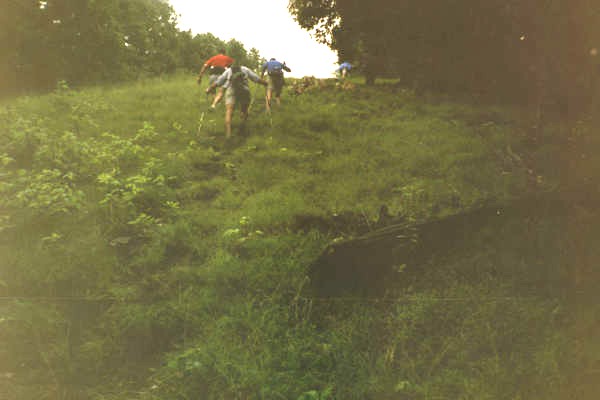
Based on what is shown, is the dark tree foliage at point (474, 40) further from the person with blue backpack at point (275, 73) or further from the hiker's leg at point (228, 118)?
the hiker's leg at point (228, 118)

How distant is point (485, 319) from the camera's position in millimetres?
2809

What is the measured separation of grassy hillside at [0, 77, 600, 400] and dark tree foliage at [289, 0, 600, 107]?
1.31 meters

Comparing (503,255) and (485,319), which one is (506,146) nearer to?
(503,255)

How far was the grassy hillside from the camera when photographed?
2.64 meters

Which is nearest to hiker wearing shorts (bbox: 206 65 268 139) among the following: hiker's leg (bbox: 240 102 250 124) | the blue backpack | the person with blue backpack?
hiker's leg (bbox: 240 102 250 124)

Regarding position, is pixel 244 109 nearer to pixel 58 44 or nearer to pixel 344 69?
pixel 58 44

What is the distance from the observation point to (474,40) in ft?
26.5

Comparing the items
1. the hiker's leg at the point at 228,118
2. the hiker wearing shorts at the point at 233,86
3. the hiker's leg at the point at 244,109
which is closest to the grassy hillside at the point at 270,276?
the hiker's leg at the point at 228,118

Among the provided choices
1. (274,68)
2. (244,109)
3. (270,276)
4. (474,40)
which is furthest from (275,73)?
(270,276)

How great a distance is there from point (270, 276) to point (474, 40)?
7.75 meters

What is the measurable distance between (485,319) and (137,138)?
7.16 m

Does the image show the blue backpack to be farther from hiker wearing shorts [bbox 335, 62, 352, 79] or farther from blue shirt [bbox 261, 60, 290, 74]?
hiker wearing shorts [bbox 335, 62, 352, 79]

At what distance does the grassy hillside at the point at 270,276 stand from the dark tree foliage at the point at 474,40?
131 cm

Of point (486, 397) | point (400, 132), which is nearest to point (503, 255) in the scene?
point (486, 397)
